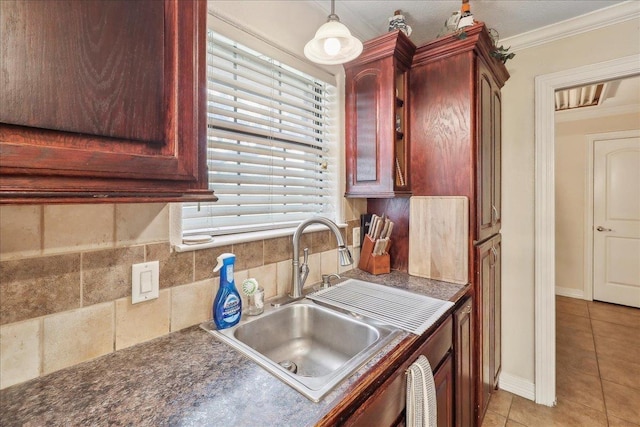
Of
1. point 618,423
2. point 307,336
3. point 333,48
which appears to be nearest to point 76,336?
point 307,336

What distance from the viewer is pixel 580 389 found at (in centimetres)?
211

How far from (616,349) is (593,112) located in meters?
2.73

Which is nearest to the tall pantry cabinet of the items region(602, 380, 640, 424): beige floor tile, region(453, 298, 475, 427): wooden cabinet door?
region(453, 298, 475, 427): wooden cabinet door

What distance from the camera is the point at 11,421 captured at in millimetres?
615

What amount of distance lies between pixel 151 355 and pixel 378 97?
5.03ft

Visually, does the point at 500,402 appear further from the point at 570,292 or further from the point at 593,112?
the point at 593,112

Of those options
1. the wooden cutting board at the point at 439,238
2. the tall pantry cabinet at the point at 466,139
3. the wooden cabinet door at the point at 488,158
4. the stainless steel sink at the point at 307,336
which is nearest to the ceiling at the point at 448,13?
the tall pantry cabinet at the point at 466,139

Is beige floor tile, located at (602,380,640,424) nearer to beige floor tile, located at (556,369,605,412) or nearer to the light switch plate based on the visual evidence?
beige floor tile, located at (556,369,605,412)

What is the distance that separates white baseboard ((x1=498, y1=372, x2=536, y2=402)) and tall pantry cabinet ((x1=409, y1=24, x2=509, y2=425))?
417mm

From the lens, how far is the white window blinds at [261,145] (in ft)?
3.99

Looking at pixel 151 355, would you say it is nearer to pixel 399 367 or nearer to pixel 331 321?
pixel 331 321

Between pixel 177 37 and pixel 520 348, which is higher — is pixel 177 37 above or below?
above

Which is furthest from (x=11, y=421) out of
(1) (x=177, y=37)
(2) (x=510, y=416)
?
(2) (x=510, y=416)

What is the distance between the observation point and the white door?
11.4 ft
